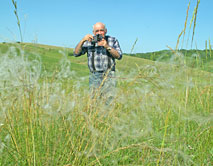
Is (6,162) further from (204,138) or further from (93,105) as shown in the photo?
(204,138)

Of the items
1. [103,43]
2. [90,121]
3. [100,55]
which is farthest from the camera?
[100,55]

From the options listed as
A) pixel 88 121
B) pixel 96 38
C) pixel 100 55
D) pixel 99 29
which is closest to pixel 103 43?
pixel 96 38

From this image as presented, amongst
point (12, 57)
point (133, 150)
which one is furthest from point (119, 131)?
point (12, 57)

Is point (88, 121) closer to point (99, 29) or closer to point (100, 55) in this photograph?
point (100, 55)

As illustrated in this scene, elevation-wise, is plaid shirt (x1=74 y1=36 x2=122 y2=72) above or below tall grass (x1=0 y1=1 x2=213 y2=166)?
above

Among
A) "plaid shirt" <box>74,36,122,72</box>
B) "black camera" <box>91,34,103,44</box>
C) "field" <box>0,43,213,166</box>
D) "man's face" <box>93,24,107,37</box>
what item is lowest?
"field" <box>0,43,213,166</box>

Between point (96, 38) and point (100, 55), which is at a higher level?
point (96, 38)

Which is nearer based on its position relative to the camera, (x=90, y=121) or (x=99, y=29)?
(x=90, y=121)

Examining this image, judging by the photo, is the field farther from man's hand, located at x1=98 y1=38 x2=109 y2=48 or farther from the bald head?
the bald head

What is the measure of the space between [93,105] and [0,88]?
77 cm

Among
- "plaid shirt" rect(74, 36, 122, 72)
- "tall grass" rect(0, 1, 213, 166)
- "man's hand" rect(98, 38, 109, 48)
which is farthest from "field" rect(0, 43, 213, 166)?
"plaid shirt" rect(74, 36, 122, 72)

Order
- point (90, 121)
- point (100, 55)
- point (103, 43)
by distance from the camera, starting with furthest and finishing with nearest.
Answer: point (100, 55)
point (103, 43)
point (90, 121)

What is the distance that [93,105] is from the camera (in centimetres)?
174

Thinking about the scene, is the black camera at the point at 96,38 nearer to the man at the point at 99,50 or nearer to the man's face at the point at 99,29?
the man at the point at 99,50
